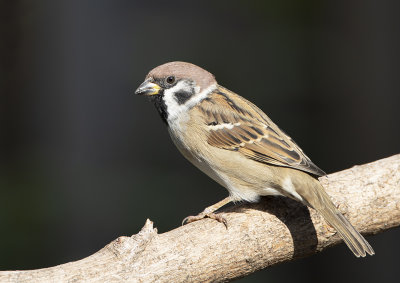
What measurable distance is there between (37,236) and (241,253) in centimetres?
291

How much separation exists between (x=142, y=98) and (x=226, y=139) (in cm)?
271

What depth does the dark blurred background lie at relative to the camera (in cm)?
546

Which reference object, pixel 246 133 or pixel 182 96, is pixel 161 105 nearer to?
pixel 182 96

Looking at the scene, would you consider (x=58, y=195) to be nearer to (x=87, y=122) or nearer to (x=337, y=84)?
(x=87, y=122)

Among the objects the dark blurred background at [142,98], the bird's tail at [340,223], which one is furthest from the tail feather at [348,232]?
the dark blurred background at [142,98]

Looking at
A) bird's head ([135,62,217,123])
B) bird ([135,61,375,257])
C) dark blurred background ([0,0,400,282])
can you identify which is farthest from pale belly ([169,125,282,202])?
dark blurred background ([0,0,400,282])

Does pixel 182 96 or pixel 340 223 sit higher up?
pixel 182 96

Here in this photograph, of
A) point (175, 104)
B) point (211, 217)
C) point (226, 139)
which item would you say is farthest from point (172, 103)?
point (211, 217)

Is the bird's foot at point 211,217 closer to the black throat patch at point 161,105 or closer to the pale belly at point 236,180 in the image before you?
the pale belly at point 236,180

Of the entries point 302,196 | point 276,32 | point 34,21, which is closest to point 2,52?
point 34,21

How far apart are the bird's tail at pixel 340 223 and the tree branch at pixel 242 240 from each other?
4.1 inches

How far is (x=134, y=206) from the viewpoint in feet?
18.2

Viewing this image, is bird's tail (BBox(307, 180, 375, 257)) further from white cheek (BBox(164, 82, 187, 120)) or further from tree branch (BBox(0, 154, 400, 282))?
white cheek (BBox(164, 82, 187, 120))

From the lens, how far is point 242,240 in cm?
282
